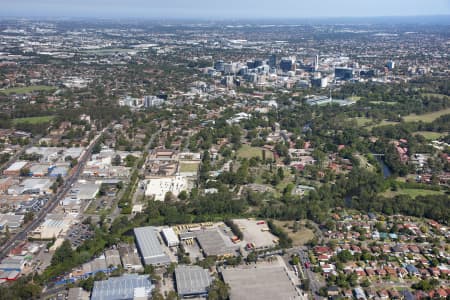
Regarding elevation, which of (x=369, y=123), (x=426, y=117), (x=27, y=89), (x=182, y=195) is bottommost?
(x=182, y=195)

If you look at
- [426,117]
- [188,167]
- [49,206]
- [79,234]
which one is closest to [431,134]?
[426,117]

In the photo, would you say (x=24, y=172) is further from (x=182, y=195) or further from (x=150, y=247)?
(x=150, y=247)

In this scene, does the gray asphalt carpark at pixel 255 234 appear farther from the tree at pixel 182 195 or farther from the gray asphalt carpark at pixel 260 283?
the tree at pixel 182 195

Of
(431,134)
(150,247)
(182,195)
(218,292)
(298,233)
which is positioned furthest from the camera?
(431,134)

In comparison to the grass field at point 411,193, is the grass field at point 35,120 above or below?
above

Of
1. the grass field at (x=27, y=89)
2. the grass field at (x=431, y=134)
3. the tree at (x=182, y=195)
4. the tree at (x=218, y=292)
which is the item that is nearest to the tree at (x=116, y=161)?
the tree at (x=182, y=195)

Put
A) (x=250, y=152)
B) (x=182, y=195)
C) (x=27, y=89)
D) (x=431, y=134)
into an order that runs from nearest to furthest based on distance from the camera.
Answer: (x=182, y=195), (x=250, y=152), (x=431, y=134), (x=27, y=89)
